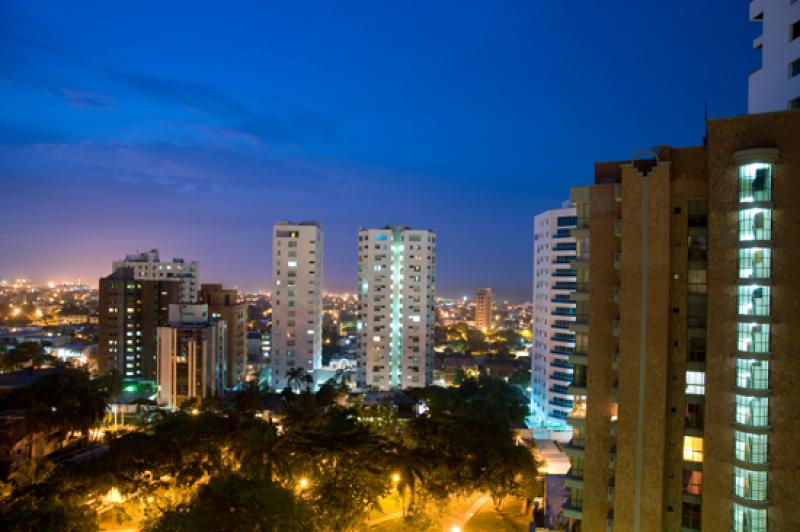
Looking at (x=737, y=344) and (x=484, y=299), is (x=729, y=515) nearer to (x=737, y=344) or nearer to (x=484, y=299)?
(x=737, y=344)

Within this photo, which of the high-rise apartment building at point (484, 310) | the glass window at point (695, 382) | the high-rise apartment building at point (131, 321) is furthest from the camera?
the high-rise apartment building at point (484, 310)

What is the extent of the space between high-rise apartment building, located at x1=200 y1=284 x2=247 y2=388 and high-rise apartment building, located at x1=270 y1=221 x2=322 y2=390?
191 inches

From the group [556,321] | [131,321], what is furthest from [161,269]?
[556,321]

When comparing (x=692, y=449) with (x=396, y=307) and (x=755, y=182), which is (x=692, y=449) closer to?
(x=755, y=182)

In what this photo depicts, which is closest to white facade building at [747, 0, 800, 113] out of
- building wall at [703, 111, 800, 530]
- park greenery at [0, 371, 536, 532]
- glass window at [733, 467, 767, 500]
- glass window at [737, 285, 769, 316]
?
building wall at [703, 111, 800, 530]

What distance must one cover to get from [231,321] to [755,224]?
6406 centimetres

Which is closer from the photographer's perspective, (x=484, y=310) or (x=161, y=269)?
(x=161, y=269)

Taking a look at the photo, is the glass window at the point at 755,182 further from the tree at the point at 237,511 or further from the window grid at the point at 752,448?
the tree at the point at 237,511

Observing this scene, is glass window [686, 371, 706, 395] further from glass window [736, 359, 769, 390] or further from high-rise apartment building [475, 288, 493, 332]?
high-rise apartment building [475, 288, 493, 332]

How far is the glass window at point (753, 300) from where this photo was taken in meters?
16.7

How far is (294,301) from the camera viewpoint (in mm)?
70625

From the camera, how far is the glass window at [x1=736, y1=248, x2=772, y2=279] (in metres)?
16.6

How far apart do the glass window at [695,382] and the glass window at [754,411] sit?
4.15ft

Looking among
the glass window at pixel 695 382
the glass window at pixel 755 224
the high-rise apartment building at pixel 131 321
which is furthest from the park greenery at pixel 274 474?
the high-rise apartment building at pixel 131 321
